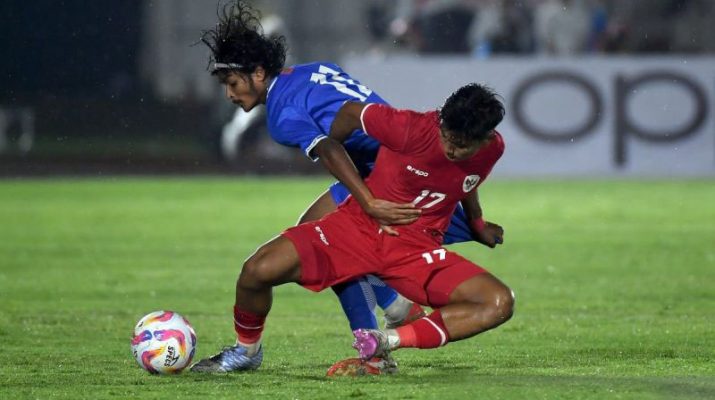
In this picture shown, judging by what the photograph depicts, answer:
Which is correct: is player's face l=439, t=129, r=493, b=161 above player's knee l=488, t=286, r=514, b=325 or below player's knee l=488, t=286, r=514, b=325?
above

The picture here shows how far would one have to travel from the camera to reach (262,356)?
7.49 metres

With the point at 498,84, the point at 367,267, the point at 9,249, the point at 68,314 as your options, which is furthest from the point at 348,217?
the point at 498,84

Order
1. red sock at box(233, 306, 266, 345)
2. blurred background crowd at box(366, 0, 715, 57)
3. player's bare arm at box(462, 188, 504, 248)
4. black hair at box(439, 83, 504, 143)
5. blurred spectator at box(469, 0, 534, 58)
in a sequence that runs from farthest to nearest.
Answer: blurred background crowd at box(366, 0, 715, 57) < blurred spectator at box(469, 0, 534, 58) < player's bare arm at box(462, 188, 504, 248) < red sock at box(233, 306, 266, 345) < black hair at box(439, 83, 504, 143)

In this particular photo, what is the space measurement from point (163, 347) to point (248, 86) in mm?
1412

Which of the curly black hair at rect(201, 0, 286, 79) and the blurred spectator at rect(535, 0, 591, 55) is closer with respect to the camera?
the curly black hair at rect(201, 0, 286, 79)

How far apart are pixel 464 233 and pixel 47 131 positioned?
1748cm

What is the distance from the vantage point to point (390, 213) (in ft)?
22.7

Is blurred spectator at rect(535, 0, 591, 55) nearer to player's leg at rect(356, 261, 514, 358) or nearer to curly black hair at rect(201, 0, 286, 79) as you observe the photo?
curly black hair at rect(201, 0, 286, 79)

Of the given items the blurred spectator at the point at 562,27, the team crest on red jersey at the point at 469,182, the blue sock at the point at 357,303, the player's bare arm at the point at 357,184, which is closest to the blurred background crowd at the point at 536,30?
the blurred spectator at the point at 562,27

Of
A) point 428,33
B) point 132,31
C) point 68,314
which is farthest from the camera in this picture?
point 132,31

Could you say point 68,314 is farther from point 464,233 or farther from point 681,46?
point 681,46

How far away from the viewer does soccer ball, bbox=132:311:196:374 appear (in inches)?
278

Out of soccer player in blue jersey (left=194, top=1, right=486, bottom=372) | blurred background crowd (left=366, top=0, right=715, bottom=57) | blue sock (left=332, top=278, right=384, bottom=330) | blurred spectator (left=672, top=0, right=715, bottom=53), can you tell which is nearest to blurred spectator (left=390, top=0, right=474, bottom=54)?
blurred background crowd (left=366, top=0, right=715, bottom=57)

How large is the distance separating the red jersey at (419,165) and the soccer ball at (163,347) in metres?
1.06
